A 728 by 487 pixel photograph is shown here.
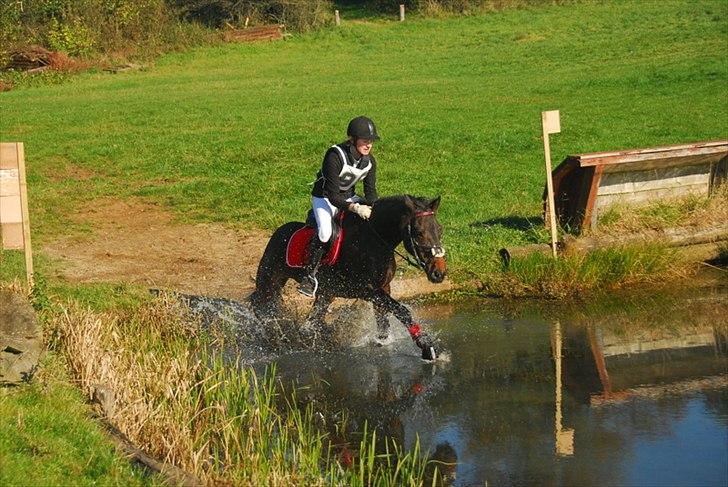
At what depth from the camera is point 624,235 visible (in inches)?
600

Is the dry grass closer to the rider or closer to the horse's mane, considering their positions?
the rider

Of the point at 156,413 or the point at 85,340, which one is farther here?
the point at 85,340

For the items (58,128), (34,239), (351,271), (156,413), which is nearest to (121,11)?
(58,128)

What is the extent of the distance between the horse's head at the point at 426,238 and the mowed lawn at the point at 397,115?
3.59 meters

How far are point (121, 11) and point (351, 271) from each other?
36720 mm

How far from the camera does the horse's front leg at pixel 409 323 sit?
11.3m

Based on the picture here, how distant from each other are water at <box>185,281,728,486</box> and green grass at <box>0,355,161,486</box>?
2.34 meters

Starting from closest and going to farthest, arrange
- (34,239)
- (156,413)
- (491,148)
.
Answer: (156,413) → (34,239) → (491,148)

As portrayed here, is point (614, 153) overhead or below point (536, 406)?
overhead

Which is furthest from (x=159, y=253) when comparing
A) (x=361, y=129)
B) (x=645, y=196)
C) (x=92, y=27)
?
(x=92, y=27)

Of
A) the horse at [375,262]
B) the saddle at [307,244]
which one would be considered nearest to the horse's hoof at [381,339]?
the horse at [375,262]

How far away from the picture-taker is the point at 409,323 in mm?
11445

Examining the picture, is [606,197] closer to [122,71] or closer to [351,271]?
[351,271]

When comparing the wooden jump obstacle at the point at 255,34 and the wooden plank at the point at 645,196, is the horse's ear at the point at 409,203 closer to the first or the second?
the wooden plank at the point at 645,196
